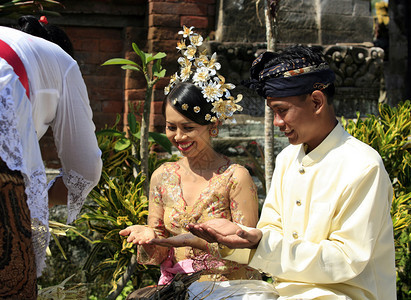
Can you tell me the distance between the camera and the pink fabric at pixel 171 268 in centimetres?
288

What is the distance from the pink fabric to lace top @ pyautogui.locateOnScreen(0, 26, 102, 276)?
0.82 meters

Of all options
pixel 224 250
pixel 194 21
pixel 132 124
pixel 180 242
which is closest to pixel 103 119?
pixel 132 124

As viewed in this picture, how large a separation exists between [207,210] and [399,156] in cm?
226

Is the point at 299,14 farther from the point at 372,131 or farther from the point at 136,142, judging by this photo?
the point at 136,142

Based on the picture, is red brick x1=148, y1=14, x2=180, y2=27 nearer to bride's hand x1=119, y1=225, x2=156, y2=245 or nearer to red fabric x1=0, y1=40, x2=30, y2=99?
bride's hand x1=119, y1=225, x2=156, y2=245

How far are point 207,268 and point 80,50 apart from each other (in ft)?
9.57

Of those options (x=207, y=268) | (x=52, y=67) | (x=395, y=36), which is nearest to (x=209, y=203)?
(x=207, y=268)

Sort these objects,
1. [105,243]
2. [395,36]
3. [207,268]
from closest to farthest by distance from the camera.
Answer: [207,268] < [105,243] < [395,36]

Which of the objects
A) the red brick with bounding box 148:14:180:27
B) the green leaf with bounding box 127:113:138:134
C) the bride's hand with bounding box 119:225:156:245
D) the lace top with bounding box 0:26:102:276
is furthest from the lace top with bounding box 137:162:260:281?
the red brick with bounding box 148:14:180:27

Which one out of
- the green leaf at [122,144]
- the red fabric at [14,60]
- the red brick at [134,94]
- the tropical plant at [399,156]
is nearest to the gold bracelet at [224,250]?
the red fabric at [14,60]

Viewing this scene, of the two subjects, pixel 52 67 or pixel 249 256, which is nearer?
pixel 52 67

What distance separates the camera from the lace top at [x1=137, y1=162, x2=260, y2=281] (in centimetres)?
286

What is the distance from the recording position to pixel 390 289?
7.48 feet

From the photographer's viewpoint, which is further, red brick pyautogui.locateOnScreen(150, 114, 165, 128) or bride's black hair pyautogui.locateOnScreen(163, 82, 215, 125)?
red brick pyautogui.locateOnScreen(150, 114, 165, 128)
